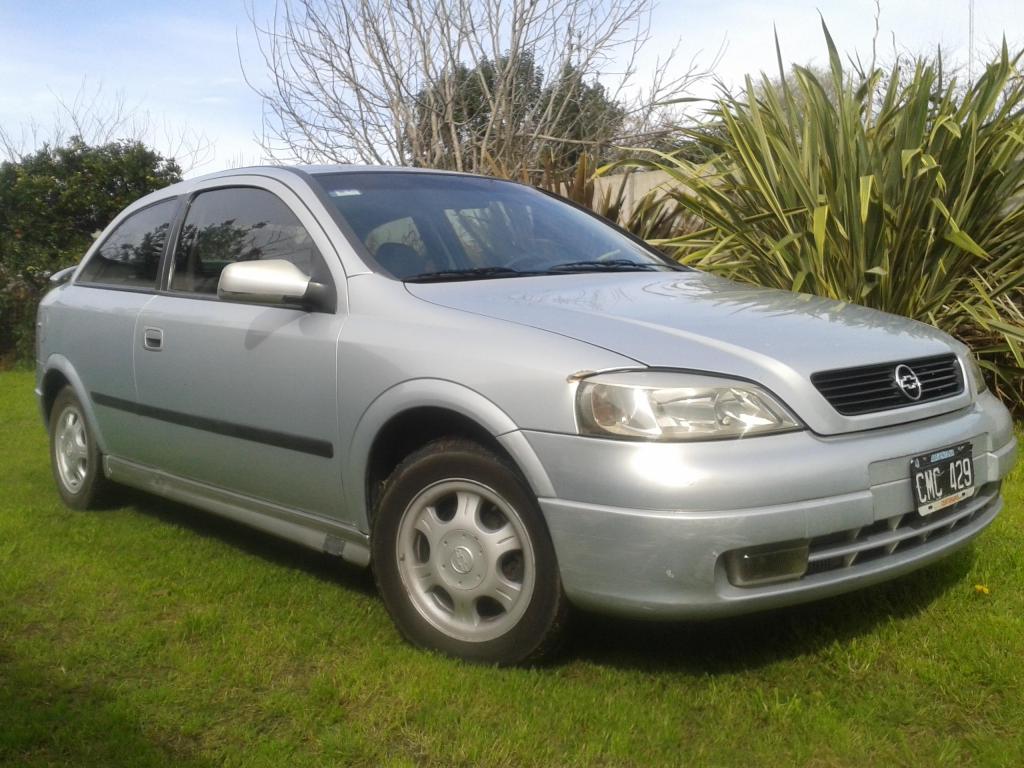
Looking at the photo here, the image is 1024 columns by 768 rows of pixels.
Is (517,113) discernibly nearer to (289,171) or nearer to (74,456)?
(74,456)

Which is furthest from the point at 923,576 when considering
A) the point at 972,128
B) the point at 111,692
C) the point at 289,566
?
the point at 972,128

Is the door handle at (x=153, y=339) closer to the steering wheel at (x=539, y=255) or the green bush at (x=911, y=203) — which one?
the steering wheel at (x=539, y=255)

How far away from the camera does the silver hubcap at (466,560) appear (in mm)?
3230

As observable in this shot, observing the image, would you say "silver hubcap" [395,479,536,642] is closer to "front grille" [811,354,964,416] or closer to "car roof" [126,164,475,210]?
"front grille" [811,354,964,416]

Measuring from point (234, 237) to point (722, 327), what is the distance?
211 centimetres

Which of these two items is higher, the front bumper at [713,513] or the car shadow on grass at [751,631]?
the front bumper at [713,513]

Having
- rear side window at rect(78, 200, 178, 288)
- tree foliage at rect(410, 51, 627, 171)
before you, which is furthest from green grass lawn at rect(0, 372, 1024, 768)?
tree foliage at rect(410, 51, 627, 171)

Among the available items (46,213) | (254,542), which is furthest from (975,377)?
(46,213)

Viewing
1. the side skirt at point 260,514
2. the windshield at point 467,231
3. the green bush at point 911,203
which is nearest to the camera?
the side skirt at point 260,514

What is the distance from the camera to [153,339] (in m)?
4.56

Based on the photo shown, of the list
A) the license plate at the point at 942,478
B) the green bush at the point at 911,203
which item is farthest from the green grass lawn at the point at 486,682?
the green bush at the point at 911,203

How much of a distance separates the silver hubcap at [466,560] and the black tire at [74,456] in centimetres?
237

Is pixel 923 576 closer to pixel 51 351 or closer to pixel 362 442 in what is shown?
pixel 362 442

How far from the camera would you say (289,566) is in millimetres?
4527
